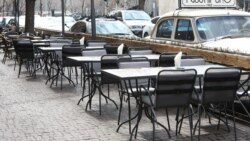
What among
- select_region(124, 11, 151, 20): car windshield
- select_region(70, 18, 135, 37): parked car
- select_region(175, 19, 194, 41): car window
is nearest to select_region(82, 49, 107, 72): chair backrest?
select_region(175, 19, 194, 41): car window

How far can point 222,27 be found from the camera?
34.1ft

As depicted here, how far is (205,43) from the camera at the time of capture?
33.1ft

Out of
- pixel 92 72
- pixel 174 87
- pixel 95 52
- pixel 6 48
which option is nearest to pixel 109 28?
pixel 6 48

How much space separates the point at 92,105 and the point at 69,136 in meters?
2.31

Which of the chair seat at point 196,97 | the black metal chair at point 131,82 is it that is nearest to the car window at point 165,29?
the black metal chair at point 131,82

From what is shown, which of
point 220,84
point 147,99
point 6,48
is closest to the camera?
point 220,84

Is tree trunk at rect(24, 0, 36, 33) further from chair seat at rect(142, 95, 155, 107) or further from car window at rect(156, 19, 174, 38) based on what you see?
chair seat at rect(142, 95, 155, 107)

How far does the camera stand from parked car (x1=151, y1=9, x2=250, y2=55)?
9.96m

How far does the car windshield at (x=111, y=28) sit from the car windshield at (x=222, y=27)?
24.9 feet

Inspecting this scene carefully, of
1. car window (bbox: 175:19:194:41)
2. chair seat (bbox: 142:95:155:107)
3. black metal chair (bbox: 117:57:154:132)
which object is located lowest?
chair seat (bbox: 142:95:155:107)

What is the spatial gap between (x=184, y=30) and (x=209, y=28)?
0.74 meters

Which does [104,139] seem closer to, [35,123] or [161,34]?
[35,123]

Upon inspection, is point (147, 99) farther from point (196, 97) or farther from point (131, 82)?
point (131, 82)

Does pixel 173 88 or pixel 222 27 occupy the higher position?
pixel 222 27
